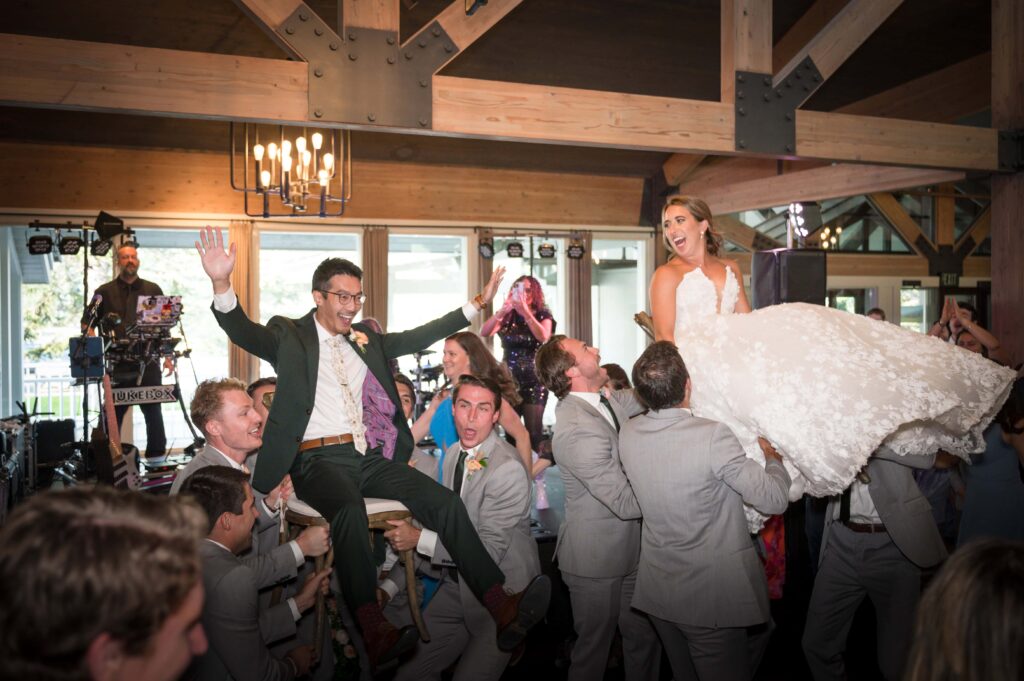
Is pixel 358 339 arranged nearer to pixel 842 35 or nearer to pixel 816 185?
pixel 842 35

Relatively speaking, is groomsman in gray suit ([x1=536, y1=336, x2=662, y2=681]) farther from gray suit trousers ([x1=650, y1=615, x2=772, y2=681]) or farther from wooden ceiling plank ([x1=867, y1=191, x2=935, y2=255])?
wooden ceiling plank ([x1=867, y1=191, x2=935, y2=255])

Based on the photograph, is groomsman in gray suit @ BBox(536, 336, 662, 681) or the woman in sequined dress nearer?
groomsman in gray suit @ BBox(536, 336, 662, 681)

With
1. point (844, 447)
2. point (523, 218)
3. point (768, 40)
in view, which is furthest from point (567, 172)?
point (844, 447)

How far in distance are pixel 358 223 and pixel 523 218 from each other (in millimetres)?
2321

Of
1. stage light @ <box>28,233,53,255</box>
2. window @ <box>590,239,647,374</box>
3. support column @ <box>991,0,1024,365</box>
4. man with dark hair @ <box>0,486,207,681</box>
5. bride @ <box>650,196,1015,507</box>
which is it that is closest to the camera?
man with dark hair @ <box>0,486,207,681</box>

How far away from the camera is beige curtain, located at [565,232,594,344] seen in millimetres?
11039

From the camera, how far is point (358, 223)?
9961 millimetres

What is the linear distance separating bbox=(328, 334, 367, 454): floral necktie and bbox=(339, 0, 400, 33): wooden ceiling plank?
1.84m

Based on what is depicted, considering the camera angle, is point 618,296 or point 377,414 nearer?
point 377,414

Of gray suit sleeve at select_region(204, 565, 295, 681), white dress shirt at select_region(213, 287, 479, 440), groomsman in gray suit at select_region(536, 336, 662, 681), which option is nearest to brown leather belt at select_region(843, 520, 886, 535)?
groomsman in gray suit at select_region(536, 336, 662, 681)

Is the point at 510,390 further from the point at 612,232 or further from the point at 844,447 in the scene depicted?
the point at 612,232

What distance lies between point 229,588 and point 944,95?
9643 mm

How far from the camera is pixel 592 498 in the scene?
3213 mm

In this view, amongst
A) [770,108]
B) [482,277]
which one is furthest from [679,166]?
[770,108]
